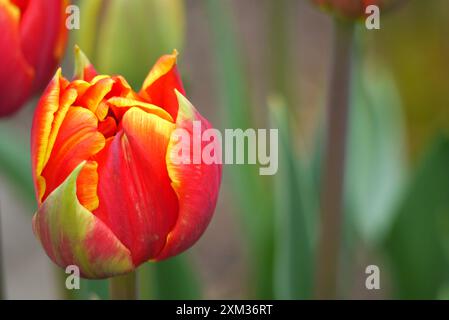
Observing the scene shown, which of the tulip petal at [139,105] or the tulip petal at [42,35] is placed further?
the tulip petal at [42,35]

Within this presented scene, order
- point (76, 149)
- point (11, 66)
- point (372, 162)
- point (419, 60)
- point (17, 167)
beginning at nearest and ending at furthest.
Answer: point (76, 149)
point (11, 66)
point (17, 167)
point (372, 162)
point (419, 60)

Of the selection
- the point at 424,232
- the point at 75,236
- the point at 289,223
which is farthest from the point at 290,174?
the point at 75,236

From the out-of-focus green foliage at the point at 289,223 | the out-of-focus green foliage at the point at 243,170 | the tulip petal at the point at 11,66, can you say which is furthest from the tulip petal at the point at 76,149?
the out-of-focus green foliage at the point at 243,170

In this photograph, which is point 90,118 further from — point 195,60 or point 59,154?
point 195,60

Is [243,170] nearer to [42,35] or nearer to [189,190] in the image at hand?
[42,35]

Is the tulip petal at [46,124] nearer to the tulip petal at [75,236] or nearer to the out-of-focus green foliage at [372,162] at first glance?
the tulip petal at [75,236]

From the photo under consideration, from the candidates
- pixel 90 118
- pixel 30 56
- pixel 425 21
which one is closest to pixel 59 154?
pixel 90 118

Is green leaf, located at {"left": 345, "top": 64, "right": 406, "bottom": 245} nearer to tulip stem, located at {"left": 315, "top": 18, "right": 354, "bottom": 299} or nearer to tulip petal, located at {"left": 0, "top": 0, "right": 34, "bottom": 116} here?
tulip stem, located at {"left": 315, "top": 18, "right": 354, "bottom": 299}
